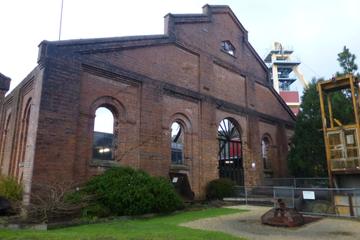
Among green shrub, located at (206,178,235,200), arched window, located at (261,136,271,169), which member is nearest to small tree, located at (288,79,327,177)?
arched window, located at (261,136,271,169)

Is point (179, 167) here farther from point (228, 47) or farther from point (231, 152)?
point (228, 47)

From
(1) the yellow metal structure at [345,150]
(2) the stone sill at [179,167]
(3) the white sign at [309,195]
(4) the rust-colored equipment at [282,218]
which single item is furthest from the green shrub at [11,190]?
(1) the yellow metal structure at [345,150]

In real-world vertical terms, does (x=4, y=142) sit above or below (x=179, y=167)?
above

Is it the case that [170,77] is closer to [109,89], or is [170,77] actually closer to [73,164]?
[109,89]

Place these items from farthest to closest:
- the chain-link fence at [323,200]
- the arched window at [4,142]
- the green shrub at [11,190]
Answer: the arched window at [4,142] → the chain-link fence at [323,200] → the green shrub at [11,190]

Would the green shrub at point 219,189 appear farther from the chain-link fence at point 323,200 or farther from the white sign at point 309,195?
the white sign at point 309,195

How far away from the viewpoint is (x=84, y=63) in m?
14.5

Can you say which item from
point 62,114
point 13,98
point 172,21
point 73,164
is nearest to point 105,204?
point 73,164

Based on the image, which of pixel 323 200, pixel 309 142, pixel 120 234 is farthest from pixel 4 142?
pixel 309 142

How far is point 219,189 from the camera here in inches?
715

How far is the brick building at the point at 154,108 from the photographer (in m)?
13.1

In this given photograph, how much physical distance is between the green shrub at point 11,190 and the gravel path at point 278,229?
670cm

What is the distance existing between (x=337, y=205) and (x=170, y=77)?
34.9ft

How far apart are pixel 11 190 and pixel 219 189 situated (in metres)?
10.6
